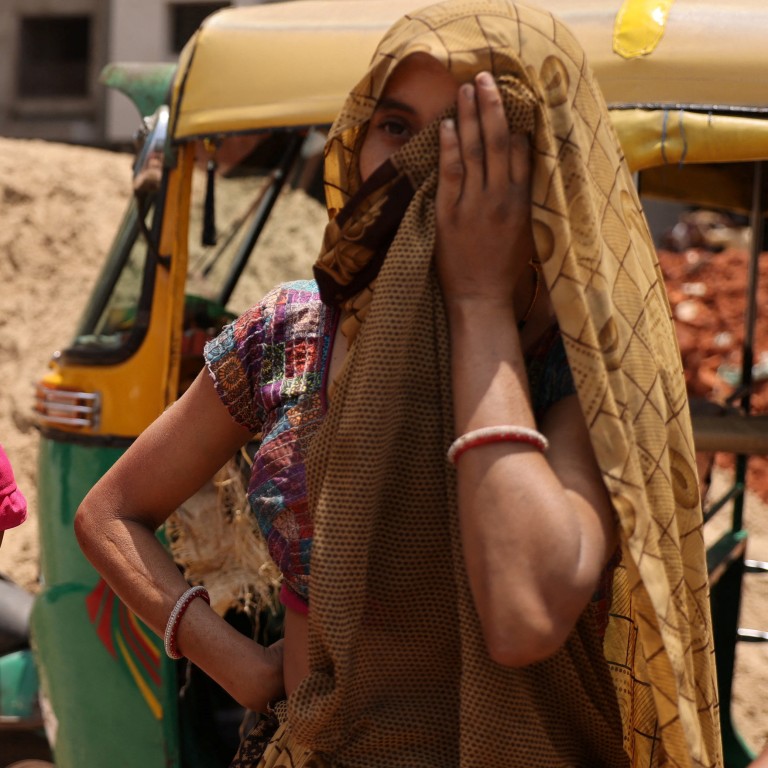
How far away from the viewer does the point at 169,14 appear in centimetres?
→ 1332

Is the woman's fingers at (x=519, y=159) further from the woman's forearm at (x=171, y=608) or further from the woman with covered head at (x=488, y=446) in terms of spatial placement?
the woman's forearm at (x=171, y=608)

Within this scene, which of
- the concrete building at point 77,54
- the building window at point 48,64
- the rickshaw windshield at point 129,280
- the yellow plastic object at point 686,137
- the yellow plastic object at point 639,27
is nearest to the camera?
the yellow plastic object at point 686,137

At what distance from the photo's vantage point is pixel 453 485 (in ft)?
4.08

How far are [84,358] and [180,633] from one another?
4.76ft

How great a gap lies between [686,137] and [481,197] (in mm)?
1041

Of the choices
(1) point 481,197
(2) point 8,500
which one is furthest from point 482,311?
(2) point 8,500

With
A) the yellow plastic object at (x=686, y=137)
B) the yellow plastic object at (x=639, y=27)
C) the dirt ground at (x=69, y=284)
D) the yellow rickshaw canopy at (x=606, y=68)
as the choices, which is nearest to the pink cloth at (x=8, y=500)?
the yellow rickshaw canopy at (x=606, y=68)

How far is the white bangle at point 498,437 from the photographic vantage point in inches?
46.5

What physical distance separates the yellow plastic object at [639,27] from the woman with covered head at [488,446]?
3.14 ft

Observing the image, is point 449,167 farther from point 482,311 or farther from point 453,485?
point 453,485

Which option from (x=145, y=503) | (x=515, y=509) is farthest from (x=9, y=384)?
(x=515, y=509)

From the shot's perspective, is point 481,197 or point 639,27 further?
point 639,27

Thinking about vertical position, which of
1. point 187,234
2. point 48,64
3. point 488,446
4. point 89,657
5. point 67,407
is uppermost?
point 488,446

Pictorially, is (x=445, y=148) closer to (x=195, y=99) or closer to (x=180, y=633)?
(x=180, y=633)
